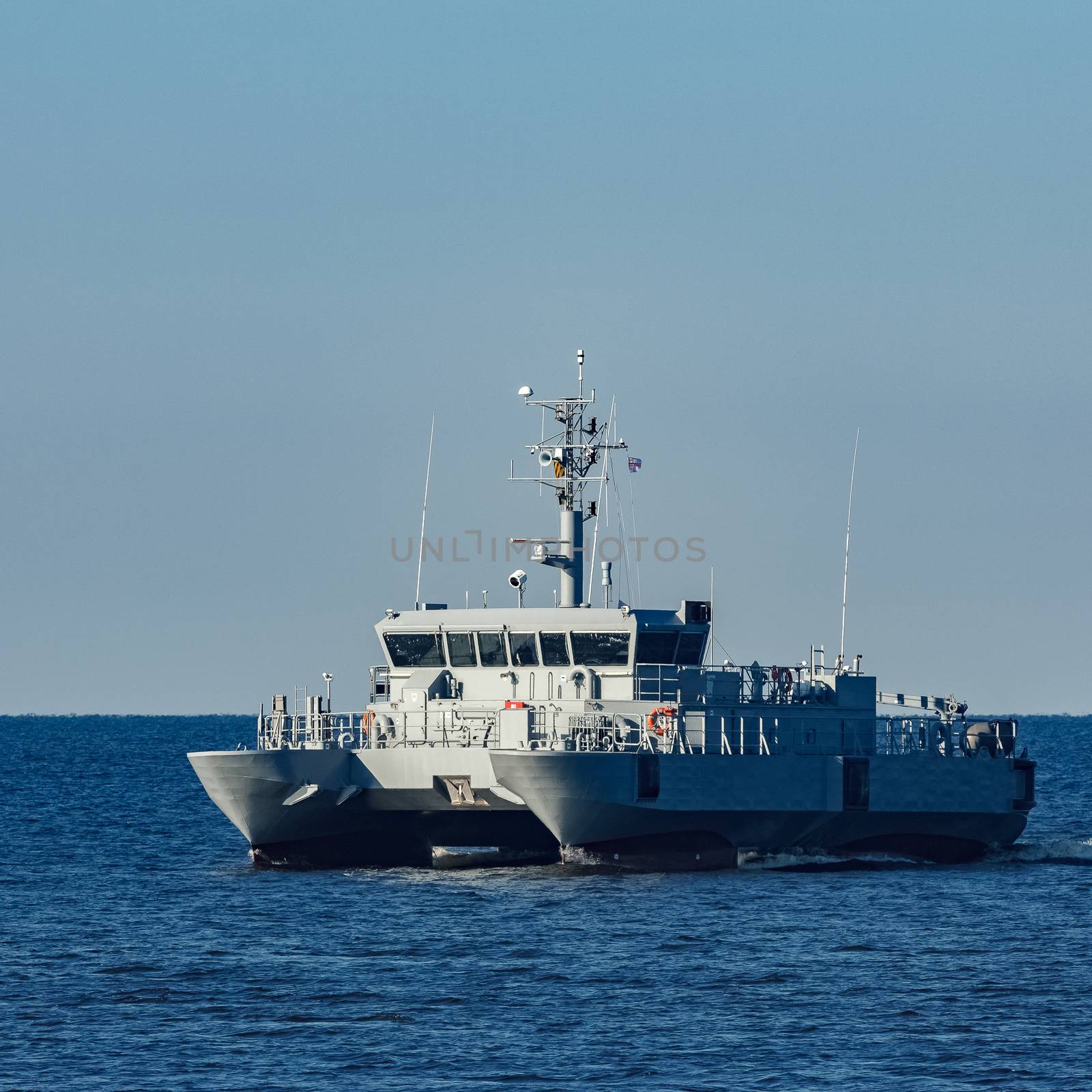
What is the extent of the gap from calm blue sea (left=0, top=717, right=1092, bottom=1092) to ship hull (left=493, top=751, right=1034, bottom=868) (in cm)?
70

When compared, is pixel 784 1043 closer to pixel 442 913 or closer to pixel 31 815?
pixel 442 913

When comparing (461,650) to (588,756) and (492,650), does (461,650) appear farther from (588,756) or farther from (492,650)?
(588,756)

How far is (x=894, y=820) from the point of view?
47125 mm

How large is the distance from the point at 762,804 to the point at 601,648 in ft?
14.9

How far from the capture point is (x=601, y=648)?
4509 cm

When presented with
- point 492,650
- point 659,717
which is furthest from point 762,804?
point 492,650

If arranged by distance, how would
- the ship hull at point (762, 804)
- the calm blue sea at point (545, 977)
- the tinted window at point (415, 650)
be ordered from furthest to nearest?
Result: the tinted window at point (415, 650), the ship hull at point (762, 804), the calm blue sea at point (545, 977)

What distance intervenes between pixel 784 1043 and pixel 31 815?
47.3 meters

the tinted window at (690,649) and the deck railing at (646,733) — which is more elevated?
the tinted window at (690,649)

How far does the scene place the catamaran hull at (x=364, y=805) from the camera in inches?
1729

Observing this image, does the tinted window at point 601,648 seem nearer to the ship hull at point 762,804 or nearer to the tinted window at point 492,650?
the tinted window at point 492,650

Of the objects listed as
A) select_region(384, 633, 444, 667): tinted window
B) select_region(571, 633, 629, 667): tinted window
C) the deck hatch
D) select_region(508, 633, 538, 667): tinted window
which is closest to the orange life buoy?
select_region(571, 633, 629, 667): tinted window

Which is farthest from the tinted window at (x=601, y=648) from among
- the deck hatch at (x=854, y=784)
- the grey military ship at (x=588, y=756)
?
the deck hatch at (x=854, y=784)

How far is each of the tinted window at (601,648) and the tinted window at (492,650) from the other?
1.60 m
